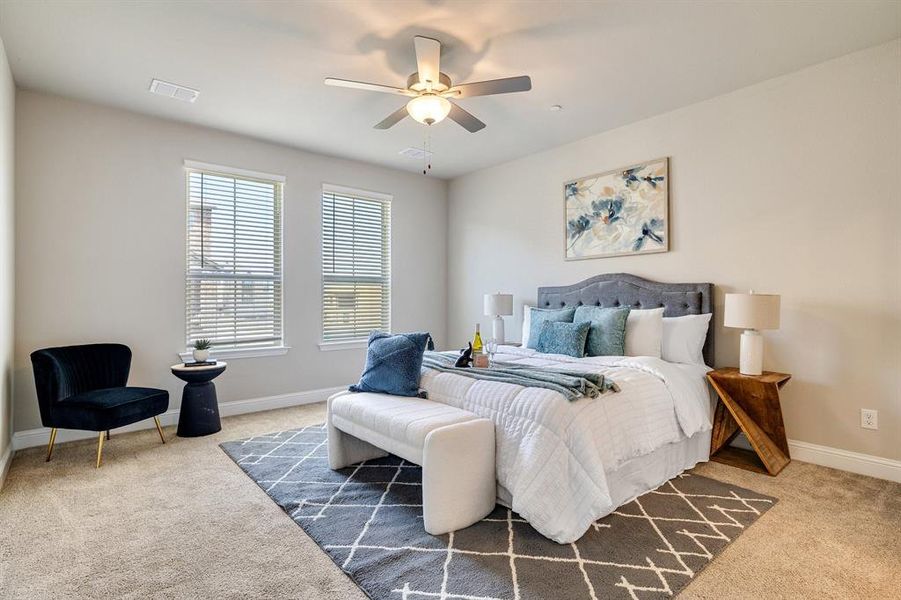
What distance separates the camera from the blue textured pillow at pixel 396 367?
10.1 feet

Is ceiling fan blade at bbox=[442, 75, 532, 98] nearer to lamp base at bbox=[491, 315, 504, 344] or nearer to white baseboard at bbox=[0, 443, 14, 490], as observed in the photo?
lamp base at bbox=[491, 315, 504, 344]

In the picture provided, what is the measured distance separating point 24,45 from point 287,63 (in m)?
1.63

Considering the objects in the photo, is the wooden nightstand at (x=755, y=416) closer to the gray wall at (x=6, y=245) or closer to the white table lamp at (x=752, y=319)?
the white table lamp at (x=752, y=319)

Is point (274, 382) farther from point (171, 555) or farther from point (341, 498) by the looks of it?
point (171, 555)

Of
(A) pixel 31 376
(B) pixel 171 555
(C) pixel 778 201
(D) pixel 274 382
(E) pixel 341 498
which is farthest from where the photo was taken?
(D) pixel 274 382

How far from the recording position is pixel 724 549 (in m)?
2.14

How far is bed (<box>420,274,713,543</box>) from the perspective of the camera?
2.24 meters

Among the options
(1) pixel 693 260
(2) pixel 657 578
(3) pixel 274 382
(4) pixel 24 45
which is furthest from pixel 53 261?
(1) pixel 693 260

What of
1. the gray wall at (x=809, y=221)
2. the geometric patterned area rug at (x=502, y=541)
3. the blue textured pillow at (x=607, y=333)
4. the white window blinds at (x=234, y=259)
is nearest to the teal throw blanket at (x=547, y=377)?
the geometric patterned area rug at (x=502, y=541)

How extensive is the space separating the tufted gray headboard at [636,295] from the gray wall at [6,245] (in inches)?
173

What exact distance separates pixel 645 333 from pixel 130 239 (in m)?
4.45

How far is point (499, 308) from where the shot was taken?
5043 millimetres

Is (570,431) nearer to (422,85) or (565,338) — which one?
(565,338)

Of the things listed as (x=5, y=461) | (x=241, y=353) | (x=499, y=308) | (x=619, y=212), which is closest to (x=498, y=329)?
(x=499, y=308)
